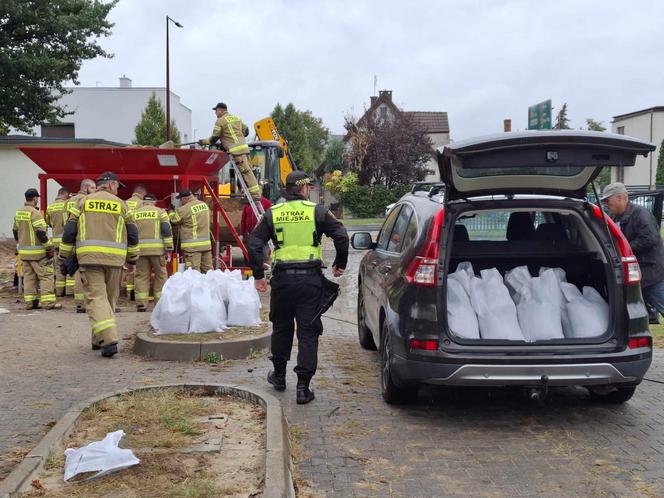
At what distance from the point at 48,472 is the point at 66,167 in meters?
8.03

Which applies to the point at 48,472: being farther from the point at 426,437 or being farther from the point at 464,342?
the point at 464,342

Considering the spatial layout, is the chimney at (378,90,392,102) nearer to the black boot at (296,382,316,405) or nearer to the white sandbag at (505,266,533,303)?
the white sandbag at (505,266,533,303)

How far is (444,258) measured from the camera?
199 inches

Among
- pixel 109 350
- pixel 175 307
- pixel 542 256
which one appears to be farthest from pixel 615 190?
pixel 109 350

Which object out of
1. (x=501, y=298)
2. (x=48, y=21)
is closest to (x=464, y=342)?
(x=501, y=298)

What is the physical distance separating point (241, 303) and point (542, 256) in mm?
3437

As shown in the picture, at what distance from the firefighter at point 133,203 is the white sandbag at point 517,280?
5.99 m

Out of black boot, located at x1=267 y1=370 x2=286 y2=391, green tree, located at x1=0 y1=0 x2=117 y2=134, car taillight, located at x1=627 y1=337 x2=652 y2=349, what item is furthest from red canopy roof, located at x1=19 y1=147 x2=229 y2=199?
green tree, located at x1=0 y1=0 x2=117 y2=134

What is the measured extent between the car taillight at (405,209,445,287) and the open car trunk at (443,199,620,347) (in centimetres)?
8

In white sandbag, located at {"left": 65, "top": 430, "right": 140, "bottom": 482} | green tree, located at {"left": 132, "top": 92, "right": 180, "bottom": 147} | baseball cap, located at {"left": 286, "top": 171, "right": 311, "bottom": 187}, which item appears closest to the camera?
white sandbag, located at {"left": 65, "top": 430, "right": 140, "bottom": 482}

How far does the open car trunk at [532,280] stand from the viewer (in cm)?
517

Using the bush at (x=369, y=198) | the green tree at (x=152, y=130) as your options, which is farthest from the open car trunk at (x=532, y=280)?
the bush at (x=369, y=198)

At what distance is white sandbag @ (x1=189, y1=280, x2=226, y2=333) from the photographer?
24.7 feet

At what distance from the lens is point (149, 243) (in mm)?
10242
